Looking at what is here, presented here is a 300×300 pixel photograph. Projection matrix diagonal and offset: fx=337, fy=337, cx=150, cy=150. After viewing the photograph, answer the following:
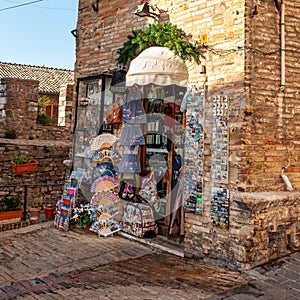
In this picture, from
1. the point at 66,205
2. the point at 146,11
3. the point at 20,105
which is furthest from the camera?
the point at 20,105

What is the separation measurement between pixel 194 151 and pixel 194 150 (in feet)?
0.05

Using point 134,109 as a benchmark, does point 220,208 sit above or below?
below

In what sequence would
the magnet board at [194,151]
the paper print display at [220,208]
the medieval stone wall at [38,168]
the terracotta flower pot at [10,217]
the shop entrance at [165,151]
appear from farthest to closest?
the medieval stone wall at [38,168] < the terracotta flower pot at [10,217] < the shop entrance at [165,151] < the magnet board at [194,151] < the paper print display at [220,208]

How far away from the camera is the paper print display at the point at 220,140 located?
15.9 ft

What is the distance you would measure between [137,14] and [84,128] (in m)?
2.71

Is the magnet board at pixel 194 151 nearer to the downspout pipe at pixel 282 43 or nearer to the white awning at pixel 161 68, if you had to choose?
the white awning at pixel 161 68

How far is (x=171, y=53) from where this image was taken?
17.5ft

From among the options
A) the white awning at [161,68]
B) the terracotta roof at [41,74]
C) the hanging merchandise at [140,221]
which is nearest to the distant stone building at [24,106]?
the hanging merchandise at [140,221]

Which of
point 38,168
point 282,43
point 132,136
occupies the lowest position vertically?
point 38,168

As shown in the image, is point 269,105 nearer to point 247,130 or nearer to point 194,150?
point 247,130

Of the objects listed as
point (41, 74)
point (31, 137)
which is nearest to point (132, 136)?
point (31, 137)

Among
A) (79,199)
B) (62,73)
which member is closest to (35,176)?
(79,199)

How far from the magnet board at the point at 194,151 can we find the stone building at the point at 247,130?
80mm

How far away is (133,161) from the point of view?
6.44 meters
